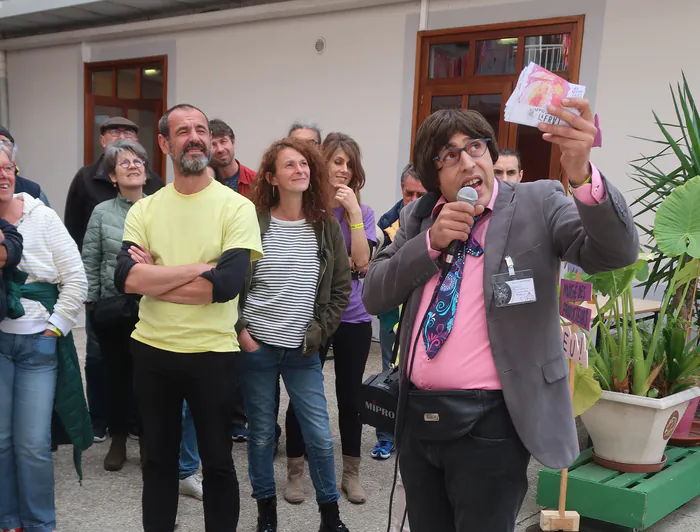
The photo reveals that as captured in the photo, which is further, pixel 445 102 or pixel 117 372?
pixel 445 102

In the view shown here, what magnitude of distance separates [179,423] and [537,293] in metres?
1.58

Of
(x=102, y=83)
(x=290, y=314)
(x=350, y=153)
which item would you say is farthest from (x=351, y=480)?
(x=102, y=83)

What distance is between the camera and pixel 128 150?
374 centimetres

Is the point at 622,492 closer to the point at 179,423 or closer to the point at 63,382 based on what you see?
the point at 179,423

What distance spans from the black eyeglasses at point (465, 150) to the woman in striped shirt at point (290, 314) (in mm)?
1329

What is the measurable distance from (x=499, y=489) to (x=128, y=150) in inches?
113

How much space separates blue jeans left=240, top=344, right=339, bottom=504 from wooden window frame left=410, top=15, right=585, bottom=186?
3246mm

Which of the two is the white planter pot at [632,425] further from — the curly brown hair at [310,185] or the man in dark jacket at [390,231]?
the curly brown hair at [310,185]

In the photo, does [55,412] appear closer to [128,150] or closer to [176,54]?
[128,150]

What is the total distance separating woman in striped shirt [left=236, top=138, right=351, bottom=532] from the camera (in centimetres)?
296

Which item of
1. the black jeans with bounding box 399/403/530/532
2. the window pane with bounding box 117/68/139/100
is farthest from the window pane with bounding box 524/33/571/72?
the window pane with bounding box 117/68/139/100

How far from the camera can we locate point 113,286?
11.9ft

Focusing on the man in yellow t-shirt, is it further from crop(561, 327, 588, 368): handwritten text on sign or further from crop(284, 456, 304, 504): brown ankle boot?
crop(561, 327, 588, 368): handwritten text on sign

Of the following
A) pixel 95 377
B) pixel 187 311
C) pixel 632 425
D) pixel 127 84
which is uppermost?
pixel 127 84
